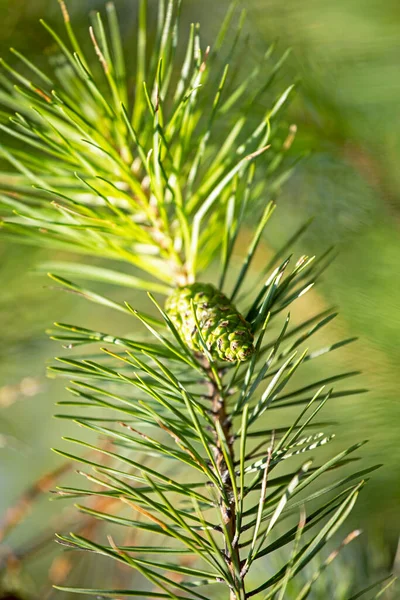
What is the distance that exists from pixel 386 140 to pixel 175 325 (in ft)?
0.87

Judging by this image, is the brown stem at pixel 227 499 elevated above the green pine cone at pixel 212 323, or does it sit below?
below

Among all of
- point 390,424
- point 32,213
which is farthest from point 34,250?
point 390,424

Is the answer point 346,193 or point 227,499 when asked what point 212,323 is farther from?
point 346,193

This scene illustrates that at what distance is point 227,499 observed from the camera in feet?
0.87

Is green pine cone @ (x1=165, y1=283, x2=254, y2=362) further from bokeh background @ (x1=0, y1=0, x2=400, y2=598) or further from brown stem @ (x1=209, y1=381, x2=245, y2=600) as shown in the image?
bokeh background @ (x1=0, y1=0, x2=400, y2=598)

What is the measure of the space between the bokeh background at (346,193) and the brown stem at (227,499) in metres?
0.15

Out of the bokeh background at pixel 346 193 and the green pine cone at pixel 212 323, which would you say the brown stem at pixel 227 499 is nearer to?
the green pine cone at pixel 212 323

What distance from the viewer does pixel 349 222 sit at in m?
0.51

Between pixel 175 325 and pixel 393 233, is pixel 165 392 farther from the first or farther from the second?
pixel 393 233

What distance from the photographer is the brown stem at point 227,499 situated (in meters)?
0.26

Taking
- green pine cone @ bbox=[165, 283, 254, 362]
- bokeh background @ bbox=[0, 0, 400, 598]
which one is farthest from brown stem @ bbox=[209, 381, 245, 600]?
bokeh background @ bbox=[0, 0, 400, 598]

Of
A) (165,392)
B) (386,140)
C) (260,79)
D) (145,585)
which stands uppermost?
(260,79)

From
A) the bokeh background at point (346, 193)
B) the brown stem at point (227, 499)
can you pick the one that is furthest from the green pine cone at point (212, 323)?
the bokeh background at point (346, 193)

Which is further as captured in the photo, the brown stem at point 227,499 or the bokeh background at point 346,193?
the bokeh background at point 346,193
